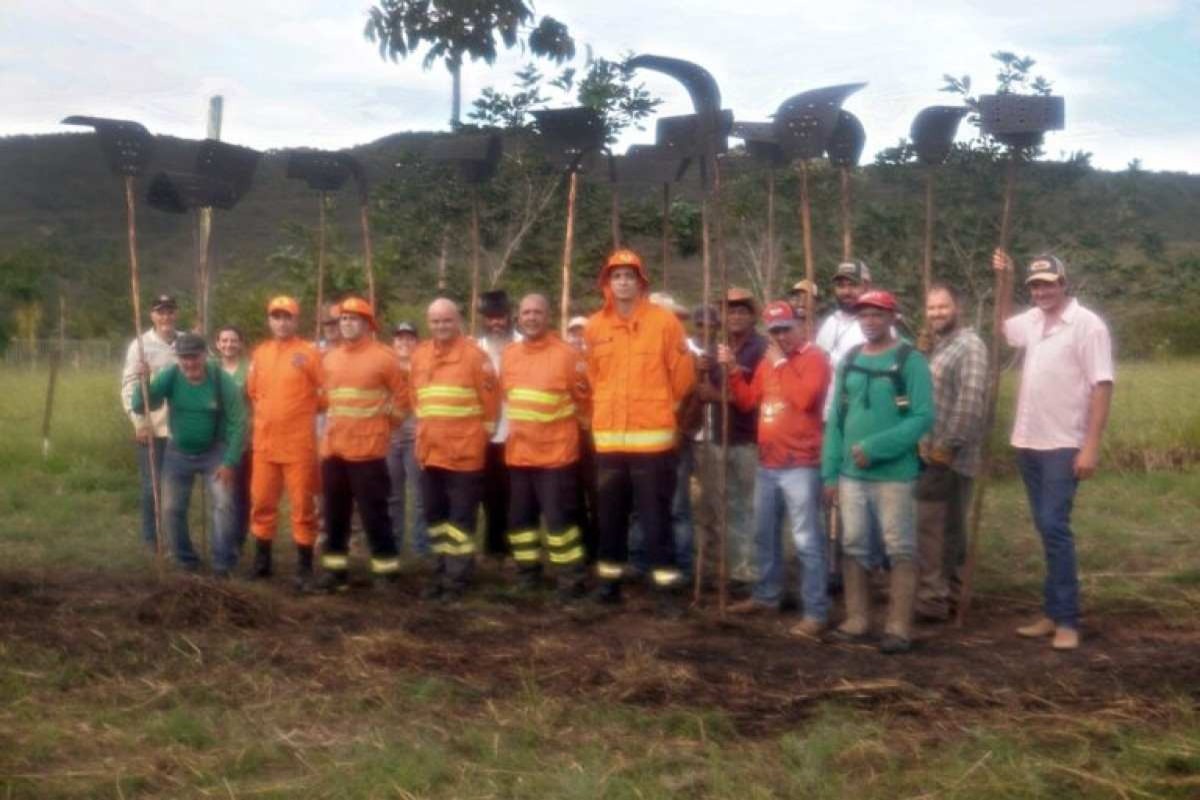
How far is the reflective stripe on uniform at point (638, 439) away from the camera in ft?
31.1

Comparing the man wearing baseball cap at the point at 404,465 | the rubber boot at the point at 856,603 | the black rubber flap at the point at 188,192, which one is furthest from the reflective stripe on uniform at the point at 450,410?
the rubber boot at the point at 856,603

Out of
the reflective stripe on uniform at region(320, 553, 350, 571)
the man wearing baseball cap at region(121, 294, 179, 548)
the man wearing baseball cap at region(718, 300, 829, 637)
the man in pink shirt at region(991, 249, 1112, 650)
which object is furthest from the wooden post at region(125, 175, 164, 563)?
the man in pink shirt at region(991, 249, 1112, 650)

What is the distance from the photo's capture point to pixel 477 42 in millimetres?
14156

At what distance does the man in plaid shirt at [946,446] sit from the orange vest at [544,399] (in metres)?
2.00

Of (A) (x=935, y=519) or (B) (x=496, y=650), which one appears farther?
(A) (x=935, y=519)

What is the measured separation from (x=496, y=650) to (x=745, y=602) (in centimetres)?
186

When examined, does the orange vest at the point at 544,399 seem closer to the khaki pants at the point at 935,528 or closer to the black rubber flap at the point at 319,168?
the khaki pants at the point at 935,528

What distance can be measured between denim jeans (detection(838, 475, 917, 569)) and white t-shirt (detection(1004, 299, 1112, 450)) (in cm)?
68

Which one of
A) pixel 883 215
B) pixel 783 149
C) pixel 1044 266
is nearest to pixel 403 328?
pixel 783 149

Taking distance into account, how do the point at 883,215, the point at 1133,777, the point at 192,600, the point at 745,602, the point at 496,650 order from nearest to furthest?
the point at 1133,777 < the point at 496,650 < the point at 192,600 < the point at 745,602 < the point at 883,215

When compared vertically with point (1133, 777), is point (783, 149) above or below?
above

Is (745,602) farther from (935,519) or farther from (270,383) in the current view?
(270,383)

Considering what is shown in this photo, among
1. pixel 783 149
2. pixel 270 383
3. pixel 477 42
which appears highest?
pixel 477 42

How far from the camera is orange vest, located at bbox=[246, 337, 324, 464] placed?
34.1ft
